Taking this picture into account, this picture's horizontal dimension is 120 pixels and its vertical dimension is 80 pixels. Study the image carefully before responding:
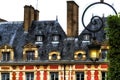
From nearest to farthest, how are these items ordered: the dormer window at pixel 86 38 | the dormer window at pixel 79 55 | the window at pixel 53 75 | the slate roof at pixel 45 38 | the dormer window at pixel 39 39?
the dormer window at pixel 79 55
the window at pixel 53 75
the dormer window at pixel 86 38
the slate roof at pixel 45 38
the dormer window at pixel 39 39

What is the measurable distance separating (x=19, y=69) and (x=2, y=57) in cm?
215

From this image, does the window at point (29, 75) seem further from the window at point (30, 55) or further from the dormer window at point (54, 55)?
the dormer window at point (54, 55)

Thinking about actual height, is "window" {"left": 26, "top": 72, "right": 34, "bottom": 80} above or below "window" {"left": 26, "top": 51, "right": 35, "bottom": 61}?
below

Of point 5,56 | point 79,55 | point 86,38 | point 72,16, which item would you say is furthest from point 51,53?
point 5,56

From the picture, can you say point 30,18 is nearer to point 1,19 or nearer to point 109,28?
point 1,19

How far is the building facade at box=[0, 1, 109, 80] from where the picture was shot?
53.1 metres

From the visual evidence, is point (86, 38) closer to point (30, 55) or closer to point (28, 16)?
point (30, 55)

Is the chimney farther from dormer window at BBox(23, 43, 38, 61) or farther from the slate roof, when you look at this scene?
dormer window at BBox(23, 43, 38, 61)

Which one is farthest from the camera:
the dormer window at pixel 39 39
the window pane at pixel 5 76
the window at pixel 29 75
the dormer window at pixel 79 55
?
the dormer window at pixel 39 39

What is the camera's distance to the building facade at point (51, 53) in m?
53.1

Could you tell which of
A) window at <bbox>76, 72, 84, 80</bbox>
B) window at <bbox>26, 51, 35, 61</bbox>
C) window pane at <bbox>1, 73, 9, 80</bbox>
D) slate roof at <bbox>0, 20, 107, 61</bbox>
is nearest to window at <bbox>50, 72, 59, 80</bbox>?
slate roof at <bbox>0, 20, 107, 61</bbox>

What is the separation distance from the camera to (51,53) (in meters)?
54.0

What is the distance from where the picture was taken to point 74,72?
5322 cm

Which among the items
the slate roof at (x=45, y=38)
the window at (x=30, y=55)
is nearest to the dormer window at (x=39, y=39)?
the slate roof at (x=45, y=38)
